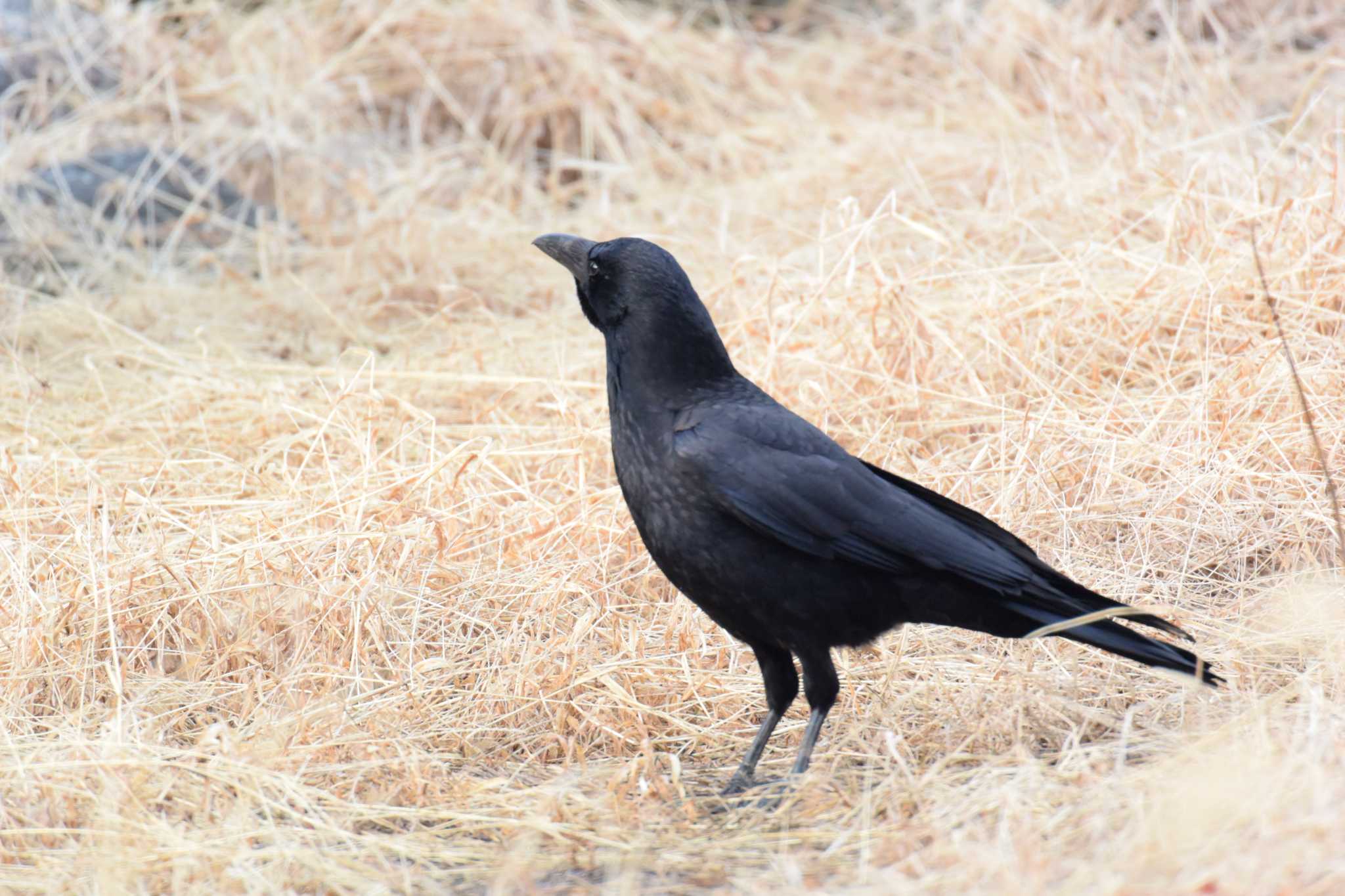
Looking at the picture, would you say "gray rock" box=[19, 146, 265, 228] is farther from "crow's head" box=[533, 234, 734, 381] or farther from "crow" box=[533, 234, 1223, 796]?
"crow" box=[533, 234, 1223, 796]

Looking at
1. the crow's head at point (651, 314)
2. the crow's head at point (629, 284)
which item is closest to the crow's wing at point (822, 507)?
the crow's head at point (651, 314)

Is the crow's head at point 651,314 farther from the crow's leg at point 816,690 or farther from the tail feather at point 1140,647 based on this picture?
the tail feather at point 1140,647

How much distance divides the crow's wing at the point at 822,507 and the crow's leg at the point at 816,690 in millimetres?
210

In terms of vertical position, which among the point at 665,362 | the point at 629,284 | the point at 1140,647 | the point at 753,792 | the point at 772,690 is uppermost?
the point at 629,284

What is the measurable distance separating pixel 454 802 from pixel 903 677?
1.14 metres

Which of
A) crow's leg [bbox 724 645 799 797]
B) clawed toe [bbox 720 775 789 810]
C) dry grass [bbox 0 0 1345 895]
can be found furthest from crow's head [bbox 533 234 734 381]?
clawed toe [bbox 720 775 789 810]

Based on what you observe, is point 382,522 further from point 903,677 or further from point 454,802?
point 903,677

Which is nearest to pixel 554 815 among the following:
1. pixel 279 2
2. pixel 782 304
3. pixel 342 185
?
pixel 782 304

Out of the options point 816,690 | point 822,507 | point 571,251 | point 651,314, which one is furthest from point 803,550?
point 571,251

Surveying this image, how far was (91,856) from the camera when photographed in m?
2.33

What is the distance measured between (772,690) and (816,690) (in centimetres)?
14

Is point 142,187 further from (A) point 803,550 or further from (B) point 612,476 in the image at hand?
(A) point 803,550

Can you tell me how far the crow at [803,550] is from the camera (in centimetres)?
269

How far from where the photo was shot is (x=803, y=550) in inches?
107
